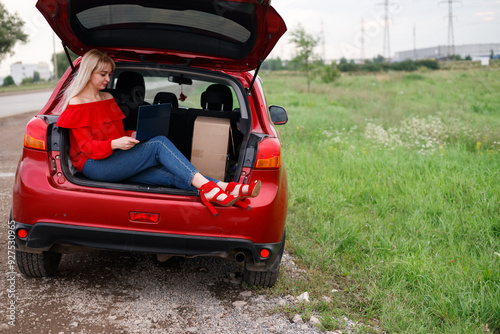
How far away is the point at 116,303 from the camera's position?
322 centimetres

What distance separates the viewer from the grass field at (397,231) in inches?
129

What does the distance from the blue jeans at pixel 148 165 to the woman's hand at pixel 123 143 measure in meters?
0.08

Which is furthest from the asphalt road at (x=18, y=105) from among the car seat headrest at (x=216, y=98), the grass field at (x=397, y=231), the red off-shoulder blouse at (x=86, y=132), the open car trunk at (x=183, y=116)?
the red off-shoulder blouse at (x=86, y=132)

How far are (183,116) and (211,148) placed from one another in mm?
671

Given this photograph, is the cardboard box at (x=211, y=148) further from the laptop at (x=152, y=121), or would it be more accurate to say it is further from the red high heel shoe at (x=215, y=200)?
the red high heel shoe at (x=215, y=200)

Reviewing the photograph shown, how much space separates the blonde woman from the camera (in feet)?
10.8

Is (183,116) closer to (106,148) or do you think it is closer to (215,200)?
(106,148)

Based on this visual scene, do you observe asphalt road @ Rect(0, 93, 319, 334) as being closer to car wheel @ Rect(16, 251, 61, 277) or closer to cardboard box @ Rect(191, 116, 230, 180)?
car wheel @ Rect(16, 251, 61, 277)

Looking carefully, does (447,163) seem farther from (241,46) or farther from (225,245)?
(225,245)

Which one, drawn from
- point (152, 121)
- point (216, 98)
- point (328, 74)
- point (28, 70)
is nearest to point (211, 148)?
point (152, 121)

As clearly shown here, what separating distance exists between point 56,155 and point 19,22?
209 feet

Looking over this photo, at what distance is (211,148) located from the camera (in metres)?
3.75

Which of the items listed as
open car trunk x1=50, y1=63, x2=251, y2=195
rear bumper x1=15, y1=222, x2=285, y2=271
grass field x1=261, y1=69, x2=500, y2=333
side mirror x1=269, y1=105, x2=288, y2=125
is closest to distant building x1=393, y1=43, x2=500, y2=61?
grass field x1=261, y1=69, x2=500, y2=333

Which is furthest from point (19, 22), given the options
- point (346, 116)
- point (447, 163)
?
point (447, 163)
